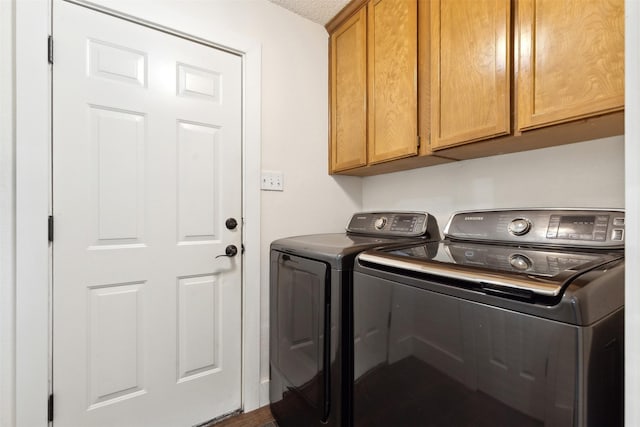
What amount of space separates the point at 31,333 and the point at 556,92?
2.19 m

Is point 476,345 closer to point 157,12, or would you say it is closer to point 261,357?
point 261,357

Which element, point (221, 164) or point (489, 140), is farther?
point (221, 164)

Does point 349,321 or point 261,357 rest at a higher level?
point 349,321

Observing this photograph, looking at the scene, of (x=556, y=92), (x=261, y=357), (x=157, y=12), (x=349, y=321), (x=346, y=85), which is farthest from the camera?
(x=346, y=85)

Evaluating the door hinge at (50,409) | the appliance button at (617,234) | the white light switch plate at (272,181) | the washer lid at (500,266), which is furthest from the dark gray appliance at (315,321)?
the door hinge at (50,409)

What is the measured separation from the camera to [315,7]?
6.09 ft

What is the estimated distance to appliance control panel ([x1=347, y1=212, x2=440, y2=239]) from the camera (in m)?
1.61

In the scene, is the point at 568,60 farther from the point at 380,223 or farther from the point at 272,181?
the point at 272,181

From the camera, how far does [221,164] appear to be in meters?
1.68

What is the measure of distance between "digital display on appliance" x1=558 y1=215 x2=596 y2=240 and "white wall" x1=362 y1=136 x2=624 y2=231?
0.56ft

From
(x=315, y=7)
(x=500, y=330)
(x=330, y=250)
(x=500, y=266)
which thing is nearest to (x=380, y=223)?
(x=330, y=250)

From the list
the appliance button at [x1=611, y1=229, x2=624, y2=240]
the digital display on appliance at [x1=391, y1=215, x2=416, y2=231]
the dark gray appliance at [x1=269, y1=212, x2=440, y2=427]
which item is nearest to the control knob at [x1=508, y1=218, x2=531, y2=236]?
the appliance button at [x1=611, y1=229, x2=624, y2=240]

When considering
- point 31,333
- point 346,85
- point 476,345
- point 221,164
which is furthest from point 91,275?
point 346,85

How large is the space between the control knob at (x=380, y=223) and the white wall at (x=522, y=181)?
0.19m
